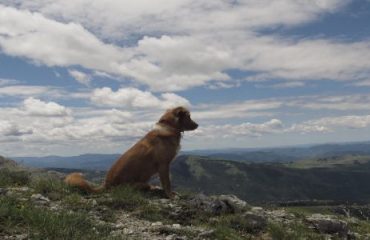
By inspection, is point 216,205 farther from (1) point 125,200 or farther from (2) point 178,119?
(2) point 178,119

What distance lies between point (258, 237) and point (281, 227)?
2.81 feet

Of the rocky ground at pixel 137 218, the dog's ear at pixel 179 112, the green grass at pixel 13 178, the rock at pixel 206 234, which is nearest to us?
the rocky ground at pixel 137 218

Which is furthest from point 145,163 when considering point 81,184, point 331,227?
point 331,227

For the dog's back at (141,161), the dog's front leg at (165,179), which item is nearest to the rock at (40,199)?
the dog's back at (141,161)

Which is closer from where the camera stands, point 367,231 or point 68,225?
point 68,225

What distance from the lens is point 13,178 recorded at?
54.4ft

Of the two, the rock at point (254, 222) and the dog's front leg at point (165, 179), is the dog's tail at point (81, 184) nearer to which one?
the dog's front leg at point (165, 179)

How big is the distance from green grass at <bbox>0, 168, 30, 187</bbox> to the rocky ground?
78 mm

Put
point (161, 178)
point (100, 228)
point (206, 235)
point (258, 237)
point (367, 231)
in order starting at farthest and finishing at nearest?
point (161, 178), point (367, 231), point (258, 237), point (206, 235), point (100, 228)

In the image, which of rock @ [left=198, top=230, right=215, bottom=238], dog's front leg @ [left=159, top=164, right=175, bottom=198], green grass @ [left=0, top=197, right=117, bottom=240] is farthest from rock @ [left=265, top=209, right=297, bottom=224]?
green grass @ [left=0, top=197, right=117, bottom=240]

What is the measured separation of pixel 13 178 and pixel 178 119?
650 centimetres

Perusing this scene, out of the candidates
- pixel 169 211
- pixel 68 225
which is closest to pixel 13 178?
pixel 169 211

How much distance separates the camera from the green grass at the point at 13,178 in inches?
618

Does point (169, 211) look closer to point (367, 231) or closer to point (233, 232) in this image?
point (233, 232)
